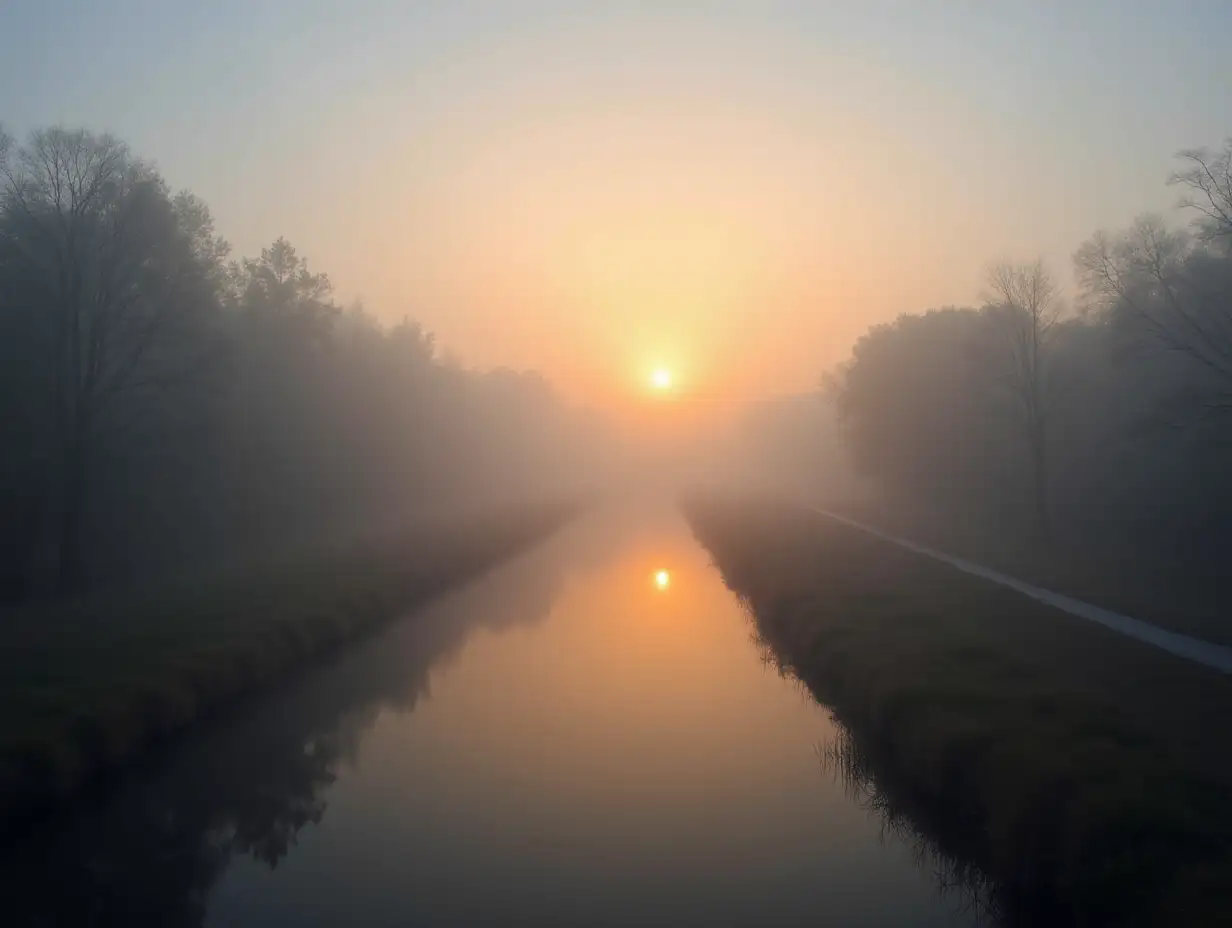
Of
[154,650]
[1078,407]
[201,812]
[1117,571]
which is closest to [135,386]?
[154,650]

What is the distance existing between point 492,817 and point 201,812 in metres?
3.85

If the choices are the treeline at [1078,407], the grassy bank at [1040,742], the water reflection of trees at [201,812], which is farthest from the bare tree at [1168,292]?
the water reflection of trees at [201,812]

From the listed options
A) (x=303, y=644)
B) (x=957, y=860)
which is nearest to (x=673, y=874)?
(x=957, y=860)

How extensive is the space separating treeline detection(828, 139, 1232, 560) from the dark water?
18846 millimetres

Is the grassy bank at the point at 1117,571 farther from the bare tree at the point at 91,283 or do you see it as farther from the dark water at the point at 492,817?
the bare tree at the point at 91,283

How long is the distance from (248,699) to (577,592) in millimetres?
16725

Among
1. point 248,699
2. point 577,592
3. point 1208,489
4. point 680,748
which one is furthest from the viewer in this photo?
point 1208,489

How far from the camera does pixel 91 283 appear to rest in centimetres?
3225

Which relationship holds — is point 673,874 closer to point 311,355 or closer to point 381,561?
point 381,561

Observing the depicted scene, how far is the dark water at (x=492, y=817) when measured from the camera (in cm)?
1025

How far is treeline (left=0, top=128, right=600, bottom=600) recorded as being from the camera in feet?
97.8

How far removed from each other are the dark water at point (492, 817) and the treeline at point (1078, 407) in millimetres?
18846

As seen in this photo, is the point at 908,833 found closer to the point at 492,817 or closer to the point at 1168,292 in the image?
the point at 492,817

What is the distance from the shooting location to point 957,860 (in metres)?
11.0
